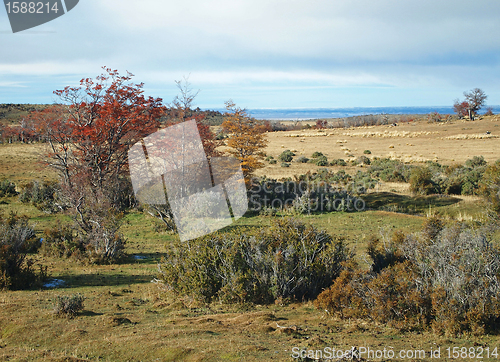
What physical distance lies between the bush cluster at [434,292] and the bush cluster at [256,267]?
34.4 inches

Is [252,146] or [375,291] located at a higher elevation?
[252,146]

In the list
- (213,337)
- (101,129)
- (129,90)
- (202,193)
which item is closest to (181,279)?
(213,337)

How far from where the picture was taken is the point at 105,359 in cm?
474

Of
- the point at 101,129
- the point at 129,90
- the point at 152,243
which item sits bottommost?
the point at 152,243

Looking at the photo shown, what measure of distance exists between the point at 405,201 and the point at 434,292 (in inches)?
619

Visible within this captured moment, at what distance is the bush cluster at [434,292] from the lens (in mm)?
5676

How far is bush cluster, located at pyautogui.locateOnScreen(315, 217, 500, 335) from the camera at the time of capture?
223 inches

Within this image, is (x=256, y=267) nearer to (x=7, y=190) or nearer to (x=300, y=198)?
(x=300, y=198)

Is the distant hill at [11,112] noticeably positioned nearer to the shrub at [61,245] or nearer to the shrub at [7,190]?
the shrub at [7,190]

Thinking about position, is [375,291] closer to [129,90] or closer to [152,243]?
[152,243]

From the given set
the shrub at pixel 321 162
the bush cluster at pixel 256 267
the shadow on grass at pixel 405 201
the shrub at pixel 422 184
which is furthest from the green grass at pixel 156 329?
the shrub at pixel 321 162

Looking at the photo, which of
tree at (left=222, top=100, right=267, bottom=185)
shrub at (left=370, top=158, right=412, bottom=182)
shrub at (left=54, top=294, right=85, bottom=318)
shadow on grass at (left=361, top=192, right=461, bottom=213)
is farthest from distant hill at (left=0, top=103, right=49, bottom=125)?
shrub at (left=54, top=294, right=85, bottom=318)

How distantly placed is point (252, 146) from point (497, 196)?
→ 14411 mm

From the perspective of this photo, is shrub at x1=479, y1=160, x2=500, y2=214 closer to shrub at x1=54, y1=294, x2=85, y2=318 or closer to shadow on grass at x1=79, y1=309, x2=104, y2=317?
shadow on grass at x1=79, y1=309, x2=104, y2=317
